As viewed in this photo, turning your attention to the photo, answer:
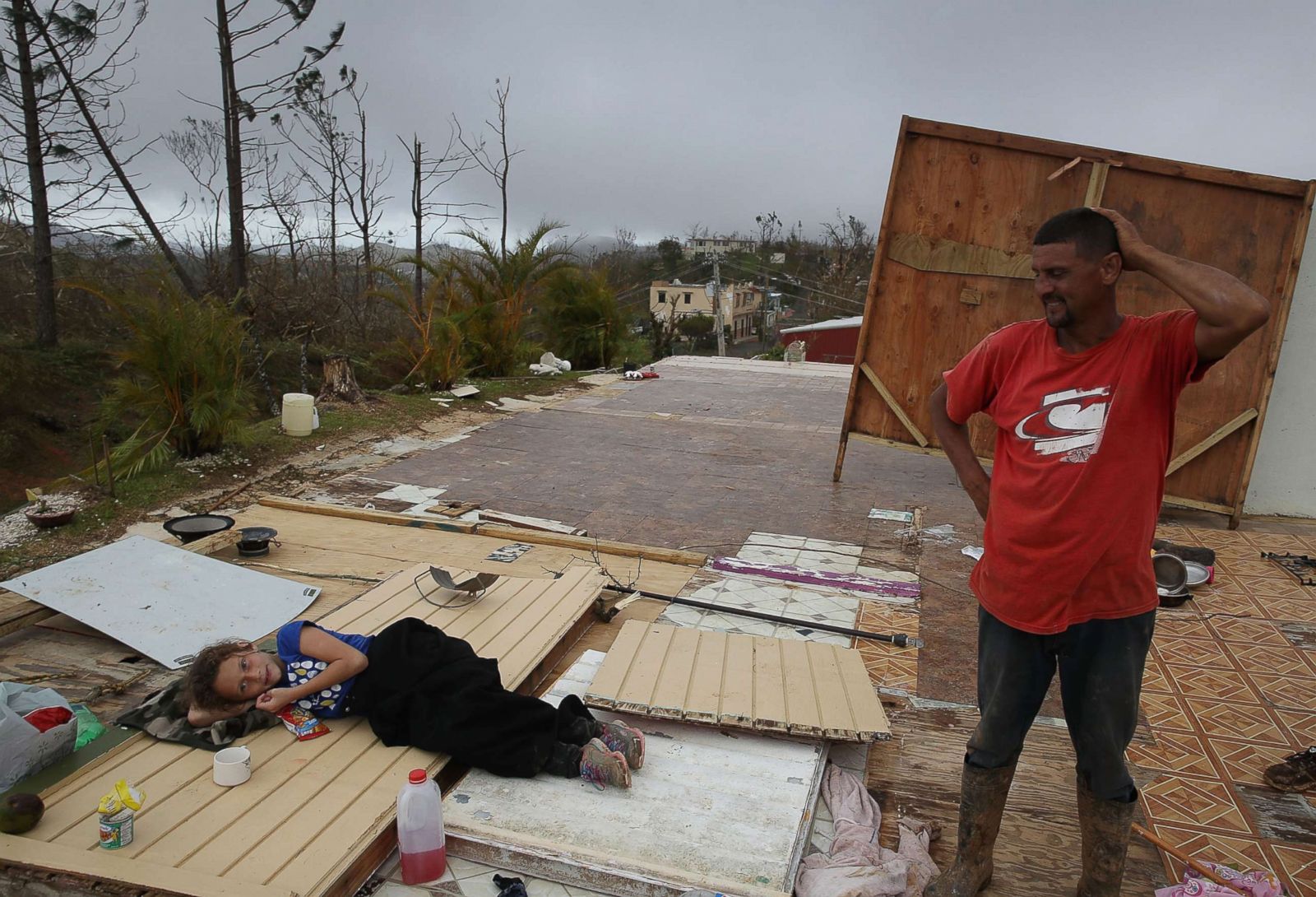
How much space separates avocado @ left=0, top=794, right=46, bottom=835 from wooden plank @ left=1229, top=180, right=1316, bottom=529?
21.2ft

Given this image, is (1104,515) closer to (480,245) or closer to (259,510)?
(259,510)

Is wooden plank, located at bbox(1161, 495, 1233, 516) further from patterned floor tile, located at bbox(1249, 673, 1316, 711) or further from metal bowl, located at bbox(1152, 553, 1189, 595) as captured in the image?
patterned floor tile, located at bbox(1249, 673, 1316, 711)

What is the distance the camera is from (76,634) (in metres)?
3.61

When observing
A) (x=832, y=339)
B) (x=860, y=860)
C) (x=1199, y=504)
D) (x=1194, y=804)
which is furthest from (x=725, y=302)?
(x=860, y=860)

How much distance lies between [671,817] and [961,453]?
1.28m

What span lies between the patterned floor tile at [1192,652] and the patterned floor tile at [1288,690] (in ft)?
0.46

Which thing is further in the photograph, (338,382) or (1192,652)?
(338,382)

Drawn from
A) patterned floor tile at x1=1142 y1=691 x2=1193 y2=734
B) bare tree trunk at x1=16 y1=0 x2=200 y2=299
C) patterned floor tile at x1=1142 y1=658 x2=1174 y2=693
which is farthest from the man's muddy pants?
bare tree trunk at x1=16 y1=0 x2=200 y2=299

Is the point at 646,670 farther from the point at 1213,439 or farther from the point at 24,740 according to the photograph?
the point at 1213,439

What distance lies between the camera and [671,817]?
7.67 ft

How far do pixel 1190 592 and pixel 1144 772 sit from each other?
208 centimetres

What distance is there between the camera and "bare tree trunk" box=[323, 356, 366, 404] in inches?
350

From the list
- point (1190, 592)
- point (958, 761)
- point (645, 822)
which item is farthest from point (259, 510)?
point (1190, 592)

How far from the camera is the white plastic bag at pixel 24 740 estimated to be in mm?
2250
